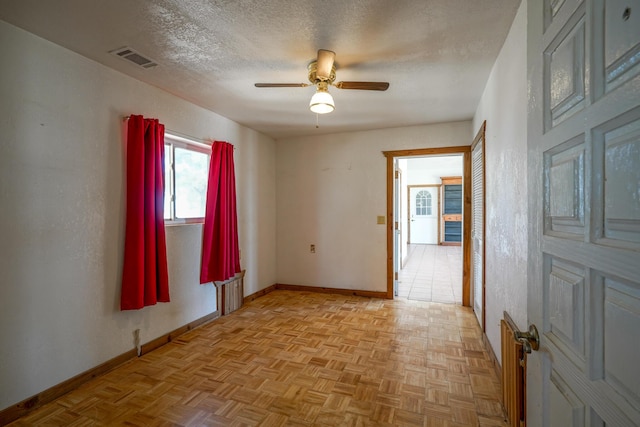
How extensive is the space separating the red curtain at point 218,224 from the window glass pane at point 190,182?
12 cm

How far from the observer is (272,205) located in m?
4.82

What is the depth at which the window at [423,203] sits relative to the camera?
1044cm

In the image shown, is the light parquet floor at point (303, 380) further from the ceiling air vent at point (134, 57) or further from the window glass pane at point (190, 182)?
the ceiling air vent at point (134, 57)

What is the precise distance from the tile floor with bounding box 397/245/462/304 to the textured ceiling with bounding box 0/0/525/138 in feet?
8.89

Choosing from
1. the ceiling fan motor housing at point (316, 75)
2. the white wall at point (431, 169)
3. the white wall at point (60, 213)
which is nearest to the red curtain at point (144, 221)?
the white wall at point (60, 213)

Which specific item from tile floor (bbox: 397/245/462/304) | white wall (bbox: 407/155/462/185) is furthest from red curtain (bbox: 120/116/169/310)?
white wall (bbox: 407/155/462/185)

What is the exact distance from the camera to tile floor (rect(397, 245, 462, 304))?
441cm

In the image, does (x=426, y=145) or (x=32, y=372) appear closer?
(x=32, y=372)

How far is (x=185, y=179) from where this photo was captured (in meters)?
3.22

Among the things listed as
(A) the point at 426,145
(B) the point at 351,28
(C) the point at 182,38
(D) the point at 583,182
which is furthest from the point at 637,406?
(A) the point at 426,145

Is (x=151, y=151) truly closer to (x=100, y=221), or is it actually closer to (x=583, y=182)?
(x=100, y=221)

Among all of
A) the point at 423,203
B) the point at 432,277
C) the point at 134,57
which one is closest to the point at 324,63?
the point at 134,57

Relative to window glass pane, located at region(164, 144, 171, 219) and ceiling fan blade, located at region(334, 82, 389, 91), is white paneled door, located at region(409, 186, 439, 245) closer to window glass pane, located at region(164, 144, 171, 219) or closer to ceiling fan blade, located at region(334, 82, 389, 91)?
ceiling fan blade, located at region(334, 82, 389, 91)

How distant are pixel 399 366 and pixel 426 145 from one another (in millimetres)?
2809
